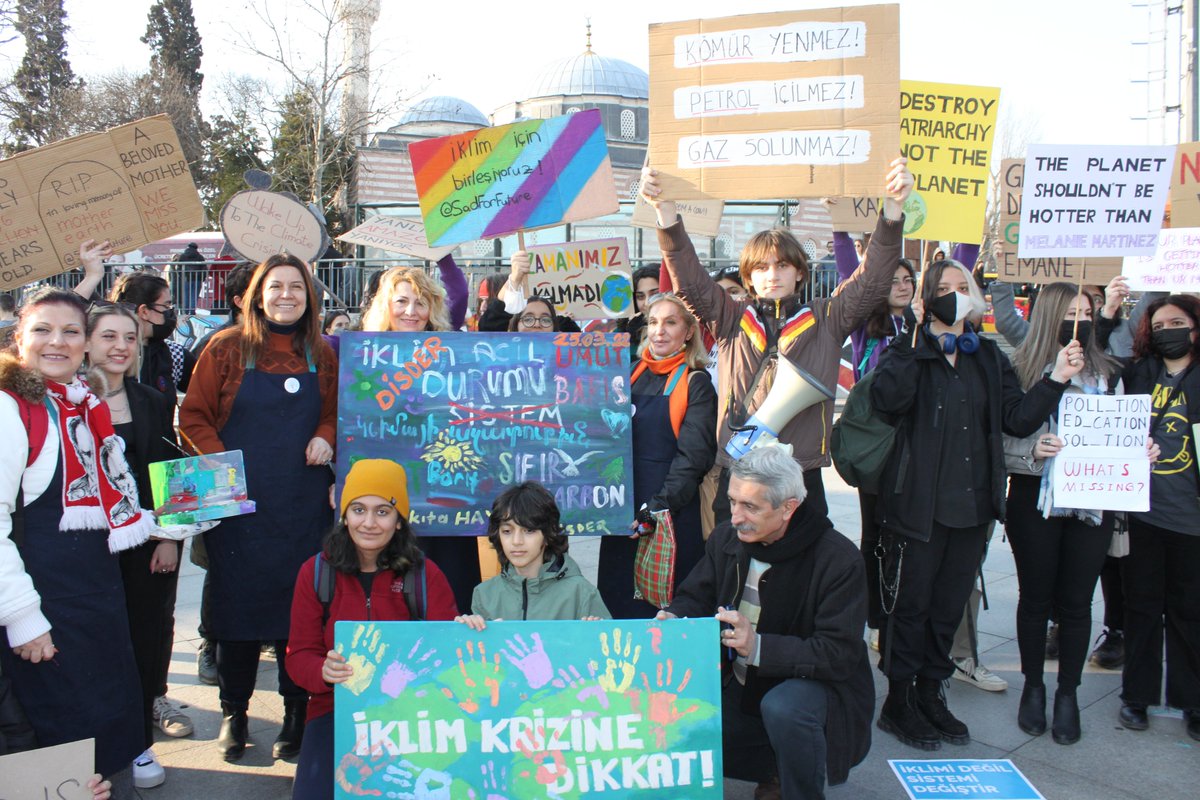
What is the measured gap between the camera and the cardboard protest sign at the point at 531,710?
3121mm

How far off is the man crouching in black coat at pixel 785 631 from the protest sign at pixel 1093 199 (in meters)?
2.26

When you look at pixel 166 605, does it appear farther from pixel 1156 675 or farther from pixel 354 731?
pixel 1156 675

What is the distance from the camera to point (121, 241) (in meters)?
4.95

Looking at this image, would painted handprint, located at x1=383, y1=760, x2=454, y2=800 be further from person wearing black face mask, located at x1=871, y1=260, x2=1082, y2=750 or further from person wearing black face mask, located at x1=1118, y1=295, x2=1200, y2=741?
person wearing black face mask, located at x1=1118, y1=295, x2=1200, y2=741

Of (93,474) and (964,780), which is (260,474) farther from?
(964,780)

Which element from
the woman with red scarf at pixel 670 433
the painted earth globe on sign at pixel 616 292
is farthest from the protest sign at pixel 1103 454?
the painted earth globe on sign at pixel 616 292

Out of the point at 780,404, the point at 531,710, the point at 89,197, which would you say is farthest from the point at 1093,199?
the point at 89,197

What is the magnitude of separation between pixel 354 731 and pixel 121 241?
307cm

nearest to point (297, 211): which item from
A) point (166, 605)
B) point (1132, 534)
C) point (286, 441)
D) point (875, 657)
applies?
point (286, 441)

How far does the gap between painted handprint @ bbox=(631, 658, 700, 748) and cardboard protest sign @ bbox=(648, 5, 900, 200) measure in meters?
2.04

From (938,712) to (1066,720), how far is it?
22.5 inches

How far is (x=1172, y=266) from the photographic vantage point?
5.52m

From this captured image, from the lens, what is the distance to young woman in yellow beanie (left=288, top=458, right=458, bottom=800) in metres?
3.55

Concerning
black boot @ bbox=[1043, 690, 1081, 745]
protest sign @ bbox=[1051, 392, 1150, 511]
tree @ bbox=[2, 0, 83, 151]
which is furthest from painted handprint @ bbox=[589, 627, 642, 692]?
tree @ bbox=[2, 0, 83, 151]
